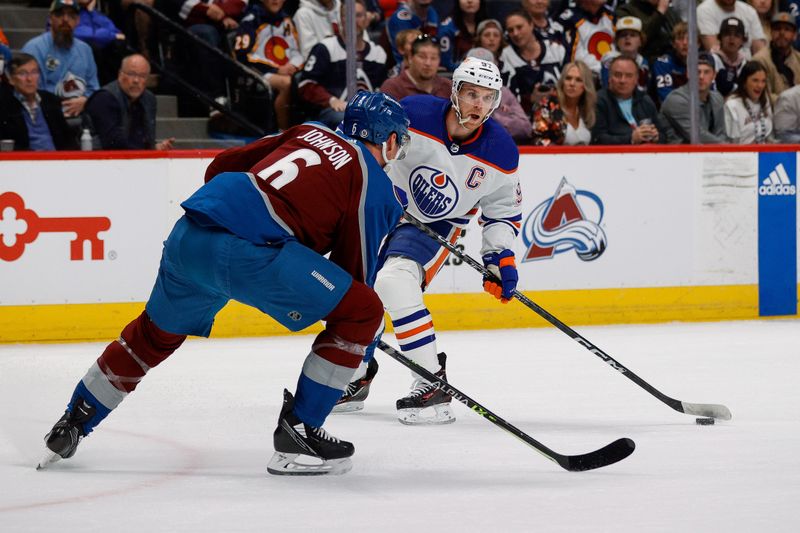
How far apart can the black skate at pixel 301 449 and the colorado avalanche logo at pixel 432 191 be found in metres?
1.22

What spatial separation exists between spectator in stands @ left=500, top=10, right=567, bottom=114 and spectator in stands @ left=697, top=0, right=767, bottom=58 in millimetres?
878

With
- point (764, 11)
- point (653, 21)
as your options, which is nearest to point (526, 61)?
point (653, 21)

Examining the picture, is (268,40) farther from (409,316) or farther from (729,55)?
(409,316)

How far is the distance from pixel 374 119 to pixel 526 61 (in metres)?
4.04

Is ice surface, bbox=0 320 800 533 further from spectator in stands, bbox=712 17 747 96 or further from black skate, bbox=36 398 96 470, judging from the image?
spectator in stands, bbox=712 17 747 96

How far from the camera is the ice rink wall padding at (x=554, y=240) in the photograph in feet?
19.0

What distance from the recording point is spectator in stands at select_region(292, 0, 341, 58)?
660cm

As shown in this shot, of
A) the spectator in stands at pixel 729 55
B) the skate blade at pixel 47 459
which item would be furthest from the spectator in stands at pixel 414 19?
the skate blade at pixel 47 459

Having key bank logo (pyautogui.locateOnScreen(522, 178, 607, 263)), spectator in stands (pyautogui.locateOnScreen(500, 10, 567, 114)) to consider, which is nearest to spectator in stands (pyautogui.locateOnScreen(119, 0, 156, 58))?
spectator in stands (pyautogui.locateOnScreen(500, 10, 567, 114))

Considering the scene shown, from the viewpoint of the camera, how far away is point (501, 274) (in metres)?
4.16

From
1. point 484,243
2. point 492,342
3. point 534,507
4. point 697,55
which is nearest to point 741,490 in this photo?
point 534,507

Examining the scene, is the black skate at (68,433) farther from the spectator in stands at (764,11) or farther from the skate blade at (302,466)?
the spectator in stands at (764,11)

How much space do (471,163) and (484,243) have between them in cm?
27

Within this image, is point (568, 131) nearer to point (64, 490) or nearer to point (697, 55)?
point (697, 55)
